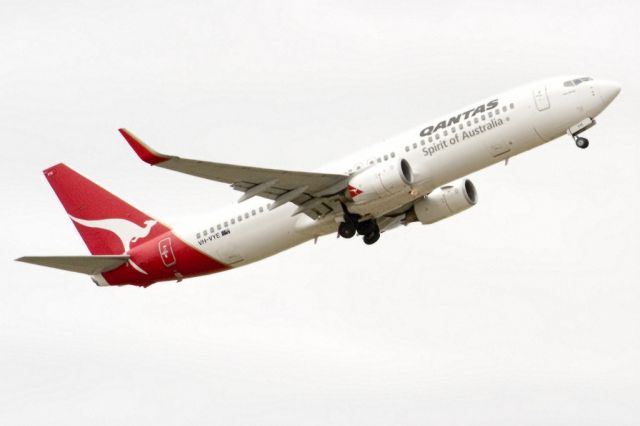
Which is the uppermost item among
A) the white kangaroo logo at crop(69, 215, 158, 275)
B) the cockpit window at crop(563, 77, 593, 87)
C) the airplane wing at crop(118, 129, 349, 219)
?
the cockpit window at crop(563, 77, 593, 87)

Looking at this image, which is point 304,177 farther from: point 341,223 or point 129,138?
point 129,138

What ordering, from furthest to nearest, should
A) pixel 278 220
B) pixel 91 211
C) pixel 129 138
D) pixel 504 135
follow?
pixel 91 211 → pixel 278 220 → pixel 504 135 → pixel 129 138

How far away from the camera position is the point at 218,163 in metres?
55.2

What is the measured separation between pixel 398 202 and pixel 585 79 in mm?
9187

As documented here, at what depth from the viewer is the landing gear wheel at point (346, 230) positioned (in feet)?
199

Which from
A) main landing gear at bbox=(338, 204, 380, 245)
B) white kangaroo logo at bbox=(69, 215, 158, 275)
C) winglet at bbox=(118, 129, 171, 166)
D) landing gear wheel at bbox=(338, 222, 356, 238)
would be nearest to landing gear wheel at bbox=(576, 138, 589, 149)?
main landing gear at bbox=(338, 204, 380, 245)

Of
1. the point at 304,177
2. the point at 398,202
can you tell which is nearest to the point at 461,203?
the point at 398,202

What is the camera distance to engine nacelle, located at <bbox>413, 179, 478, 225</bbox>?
6278 cm

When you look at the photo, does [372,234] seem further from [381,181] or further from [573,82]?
[573,82]

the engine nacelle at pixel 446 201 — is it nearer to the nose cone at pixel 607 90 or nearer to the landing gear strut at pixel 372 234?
the landing gear strut at pixel 372 234

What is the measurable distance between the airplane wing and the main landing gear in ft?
2.68

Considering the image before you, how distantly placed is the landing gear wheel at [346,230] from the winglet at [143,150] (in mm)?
10172

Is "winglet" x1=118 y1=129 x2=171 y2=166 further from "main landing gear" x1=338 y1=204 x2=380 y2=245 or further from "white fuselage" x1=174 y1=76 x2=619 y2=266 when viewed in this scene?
"main landing gear" x1=338 y1=204 x2=380 y2=245

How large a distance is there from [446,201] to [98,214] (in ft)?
55.3
